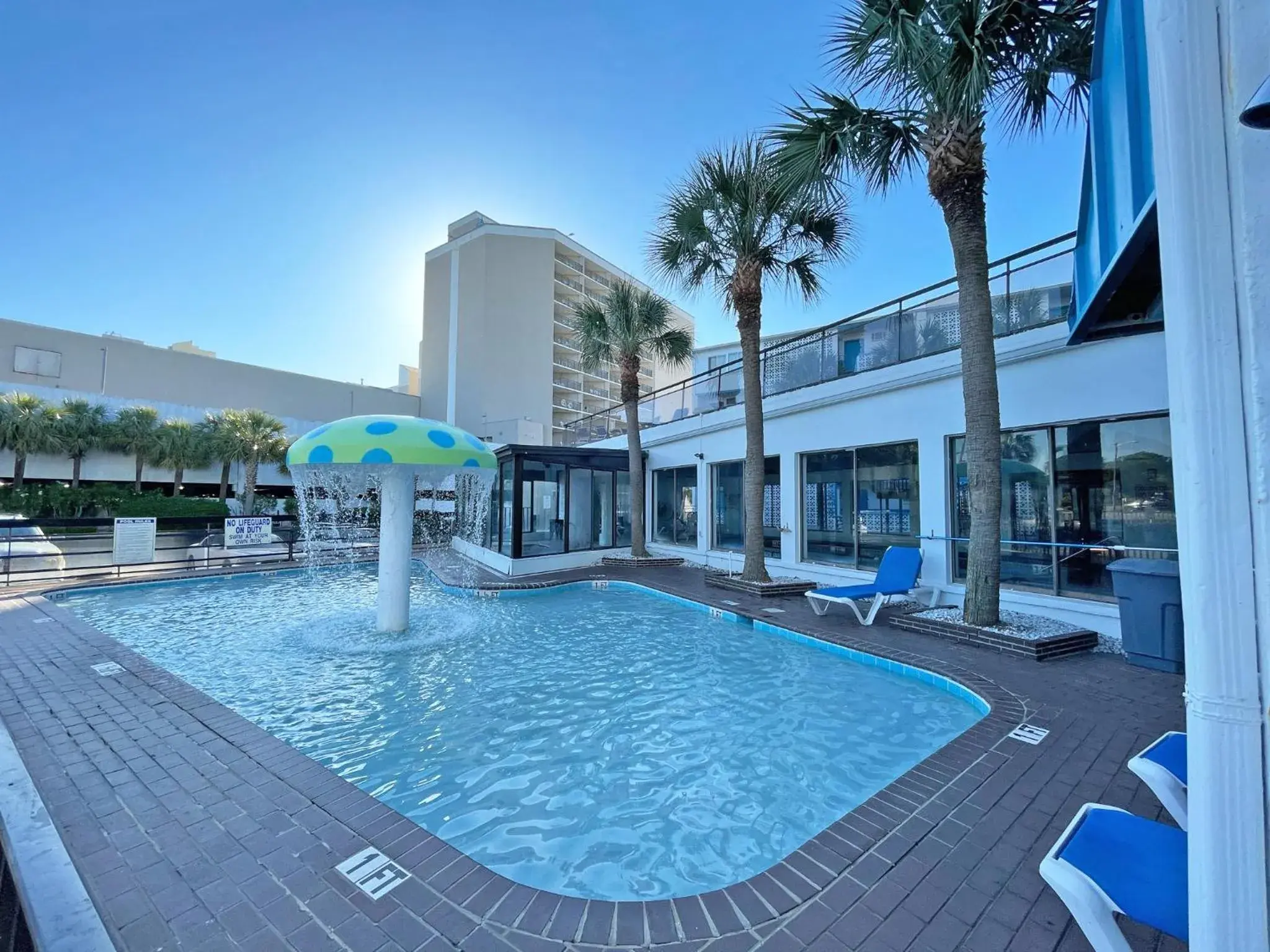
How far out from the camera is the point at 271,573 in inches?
475

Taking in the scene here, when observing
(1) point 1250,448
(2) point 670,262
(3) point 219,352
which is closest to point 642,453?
(2) point 670,262

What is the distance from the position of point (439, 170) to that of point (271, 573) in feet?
32.5

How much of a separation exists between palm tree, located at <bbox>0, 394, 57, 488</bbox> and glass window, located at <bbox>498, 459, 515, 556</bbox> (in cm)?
2491

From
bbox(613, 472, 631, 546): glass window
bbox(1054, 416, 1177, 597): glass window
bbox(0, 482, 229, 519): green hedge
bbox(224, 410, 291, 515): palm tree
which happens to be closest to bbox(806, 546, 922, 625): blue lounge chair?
bbox(1054, 416, 1177, 597): glass window

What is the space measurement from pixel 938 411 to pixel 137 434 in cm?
3647

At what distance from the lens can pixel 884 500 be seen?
9281 mm

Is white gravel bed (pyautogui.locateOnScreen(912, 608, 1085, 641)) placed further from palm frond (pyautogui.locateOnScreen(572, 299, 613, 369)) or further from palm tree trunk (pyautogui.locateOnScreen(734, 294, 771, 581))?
palm frond (pyautogui.locateOnScreen(572, 299, 613, 369))

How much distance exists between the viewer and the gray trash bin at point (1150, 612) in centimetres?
516

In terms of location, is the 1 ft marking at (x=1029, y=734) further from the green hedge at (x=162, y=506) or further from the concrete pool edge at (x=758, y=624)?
the green hedge at (x=162, y=506)

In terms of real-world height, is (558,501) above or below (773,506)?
above

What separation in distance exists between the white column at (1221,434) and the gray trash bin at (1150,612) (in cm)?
526

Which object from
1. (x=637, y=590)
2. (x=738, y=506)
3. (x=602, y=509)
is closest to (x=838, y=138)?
(x=738, y=506)

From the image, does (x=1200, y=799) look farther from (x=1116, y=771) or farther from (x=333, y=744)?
(x=333, y=744)

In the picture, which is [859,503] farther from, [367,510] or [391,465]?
[367,510]
